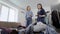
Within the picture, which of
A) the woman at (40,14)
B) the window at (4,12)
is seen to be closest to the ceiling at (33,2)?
the woman at (40,14)

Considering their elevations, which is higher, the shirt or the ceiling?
the ceiling

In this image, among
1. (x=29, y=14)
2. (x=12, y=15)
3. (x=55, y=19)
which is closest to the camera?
(x=55, y=19)

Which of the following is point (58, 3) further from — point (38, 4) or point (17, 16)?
point (17, 16)

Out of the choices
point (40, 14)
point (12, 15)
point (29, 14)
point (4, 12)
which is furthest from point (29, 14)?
point (4, 12)

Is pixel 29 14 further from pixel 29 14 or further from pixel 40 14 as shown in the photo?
pixel 40 14

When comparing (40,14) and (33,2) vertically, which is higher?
(33,2)

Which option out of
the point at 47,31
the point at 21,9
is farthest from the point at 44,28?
the point at 21,9

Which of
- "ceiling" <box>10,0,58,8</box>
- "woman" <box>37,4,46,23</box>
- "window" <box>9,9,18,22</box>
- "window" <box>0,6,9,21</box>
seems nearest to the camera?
"woman" <box>37,4,46,23</box>

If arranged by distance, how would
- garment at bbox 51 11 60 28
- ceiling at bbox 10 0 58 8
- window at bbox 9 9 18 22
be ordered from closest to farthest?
garment at bbox 51 11 60 28, ceiling at bbox 10 0 58 8, window at bbox 9 9 18 22

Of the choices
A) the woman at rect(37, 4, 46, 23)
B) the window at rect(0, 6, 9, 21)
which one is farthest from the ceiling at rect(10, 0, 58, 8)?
the window at rect(0, 6, 9, 21)

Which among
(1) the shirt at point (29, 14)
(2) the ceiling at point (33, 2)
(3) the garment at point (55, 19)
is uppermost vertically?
(2) the ceiling at point (33, 2)

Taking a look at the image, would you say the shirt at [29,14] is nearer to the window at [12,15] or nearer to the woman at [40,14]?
the woman at [40,14]

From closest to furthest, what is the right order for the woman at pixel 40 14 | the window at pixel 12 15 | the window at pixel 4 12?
1. the woman at pixel 40 14
2. the window at pixel 12 15
3. the window at pixel 4 12

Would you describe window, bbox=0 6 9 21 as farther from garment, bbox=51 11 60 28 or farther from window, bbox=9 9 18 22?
garment, bbox=51 11 60 28
